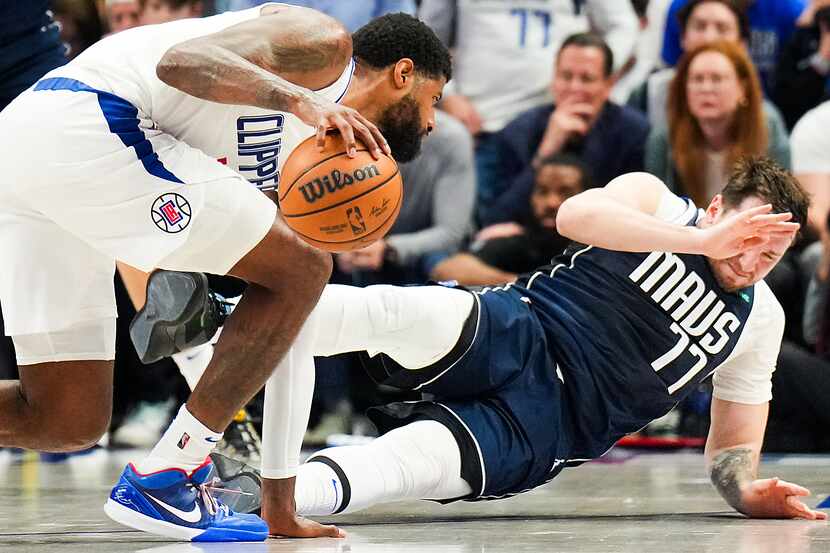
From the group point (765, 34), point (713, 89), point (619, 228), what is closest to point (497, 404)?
point (619, 228)

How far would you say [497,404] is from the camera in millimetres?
4078

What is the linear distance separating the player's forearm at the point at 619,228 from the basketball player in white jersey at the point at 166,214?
28.4 inches

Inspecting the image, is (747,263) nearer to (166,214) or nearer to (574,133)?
(166,214)

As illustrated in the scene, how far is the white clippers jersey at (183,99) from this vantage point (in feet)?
11.3

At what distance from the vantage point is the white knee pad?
3.59m

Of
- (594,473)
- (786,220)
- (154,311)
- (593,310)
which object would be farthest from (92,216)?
(594,473)

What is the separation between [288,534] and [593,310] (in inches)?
48.2

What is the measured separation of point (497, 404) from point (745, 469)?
2.47 feet

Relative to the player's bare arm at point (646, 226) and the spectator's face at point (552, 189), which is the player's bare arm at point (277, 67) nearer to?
the player's bare arm at point (646, 226)

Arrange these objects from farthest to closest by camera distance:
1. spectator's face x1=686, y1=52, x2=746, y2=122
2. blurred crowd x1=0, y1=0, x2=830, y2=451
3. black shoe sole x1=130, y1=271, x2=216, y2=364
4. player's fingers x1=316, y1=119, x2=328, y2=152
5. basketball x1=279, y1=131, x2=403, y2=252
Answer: spectator's face x1=686, y1=52, x2=746, y2=122 < blurred crowd x1=0, y1=0, x2=830, y2=451 < black shoe sole x1=130, y1=271, x2=216, y2=364 < basketball x1=279, y1=131, x2=403, y2=252 < player's fingers x1=316, y1=119, x2=328, y2=152

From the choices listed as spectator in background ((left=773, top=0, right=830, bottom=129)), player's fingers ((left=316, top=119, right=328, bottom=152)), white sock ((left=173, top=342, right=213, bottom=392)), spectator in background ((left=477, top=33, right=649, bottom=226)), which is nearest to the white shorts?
player's fingers ((left=316, top=119, right=328, bottom=152))

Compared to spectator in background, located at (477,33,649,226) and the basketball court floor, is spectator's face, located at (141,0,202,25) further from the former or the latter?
the basketball court floor

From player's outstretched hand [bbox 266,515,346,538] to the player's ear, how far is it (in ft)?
3.92

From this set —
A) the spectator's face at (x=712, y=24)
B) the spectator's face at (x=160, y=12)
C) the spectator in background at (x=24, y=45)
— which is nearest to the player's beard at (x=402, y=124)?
the spectator in background at (x=24, y=45)
